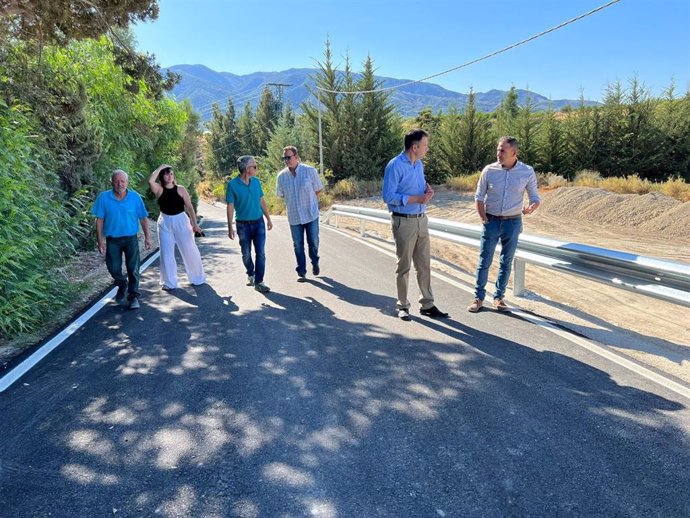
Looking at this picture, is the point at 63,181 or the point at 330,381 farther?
the point at 63,181

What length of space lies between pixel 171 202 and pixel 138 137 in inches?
354

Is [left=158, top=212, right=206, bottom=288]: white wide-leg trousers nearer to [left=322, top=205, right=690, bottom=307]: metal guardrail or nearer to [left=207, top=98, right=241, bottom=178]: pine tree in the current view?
[left=322, top=205, right=690, bottom=307]: metal guardrail

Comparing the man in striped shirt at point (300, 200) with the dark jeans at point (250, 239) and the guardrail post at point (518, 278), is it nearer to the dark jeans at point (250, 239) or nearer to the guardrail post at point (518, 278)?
the dark jeans at point (250, 239)

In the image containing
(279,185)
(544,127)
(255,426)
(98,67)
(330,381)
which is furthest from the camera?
(544,127)

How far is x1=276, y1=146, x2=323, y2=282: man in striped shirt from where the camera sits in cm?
707

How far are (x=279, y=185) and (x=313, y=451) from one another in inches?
205

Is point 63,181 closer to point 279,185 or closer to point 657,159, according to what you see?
point 279,185

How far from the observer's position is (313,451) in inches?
105

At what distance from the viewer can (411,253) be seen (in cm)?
507

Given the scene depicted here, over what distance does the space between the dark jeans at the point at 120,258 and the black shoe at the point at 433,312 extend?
3751 mm

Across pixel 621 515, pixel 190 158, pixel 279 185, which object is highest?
pixel 190 158

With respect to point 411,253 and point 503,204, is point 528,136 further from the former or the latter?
point 411,253

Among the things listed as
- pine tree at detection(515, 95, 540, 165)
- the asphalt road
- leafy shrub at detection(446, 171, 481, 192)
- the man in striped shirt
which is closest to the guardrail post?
the asphalt road

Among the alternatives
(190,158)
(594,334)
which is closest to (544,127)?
(190,158)
